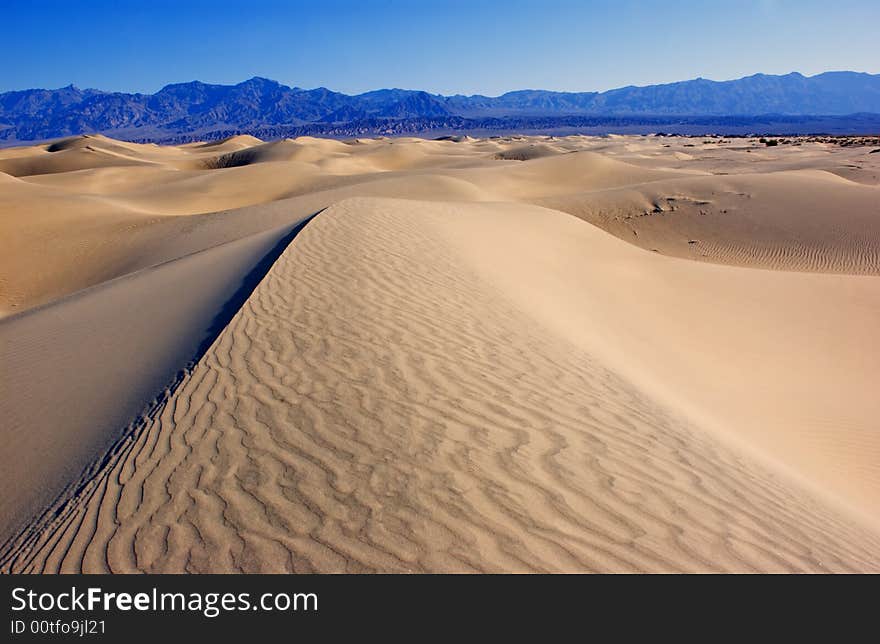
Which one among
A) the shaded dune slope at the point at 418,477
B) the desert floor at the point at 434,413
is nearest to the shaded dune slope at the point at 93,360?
the desert floor at the point at 434,413

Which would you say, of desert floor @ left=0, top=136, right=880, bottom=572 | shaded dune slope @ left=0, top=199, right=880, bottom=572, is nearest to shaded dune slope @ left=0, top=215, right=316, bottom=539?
desert floor @ left=0, top=136, right=880, bottom=572

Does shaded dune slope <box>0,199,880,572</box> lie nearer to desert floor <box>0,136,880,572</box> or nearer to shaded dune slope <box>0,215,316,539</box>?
desert floor <box>0,136,880,572</box>

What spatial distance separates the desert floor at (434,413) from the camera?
3203mm

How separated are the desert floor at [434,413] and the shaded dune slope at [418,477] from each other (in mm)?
18

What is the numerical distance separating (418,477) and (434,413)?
0.83m

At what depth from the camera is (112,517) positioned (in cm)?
354

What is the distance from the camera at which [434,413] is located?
4.33m

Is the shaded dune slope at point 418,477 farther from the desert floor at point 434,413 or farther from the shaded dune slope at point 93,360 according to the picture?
the shaded dune slope at point 93,360

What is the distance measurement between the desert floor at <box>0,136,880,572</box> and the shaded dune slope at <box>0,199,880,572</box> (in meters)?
0.02

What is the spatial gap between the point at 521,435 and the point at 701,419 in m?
2.59

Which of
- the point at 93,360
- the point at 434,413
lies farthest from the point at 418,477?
the point at 93,360

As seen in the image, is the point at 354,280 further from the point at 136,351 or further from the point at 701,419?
the point at 701,419
